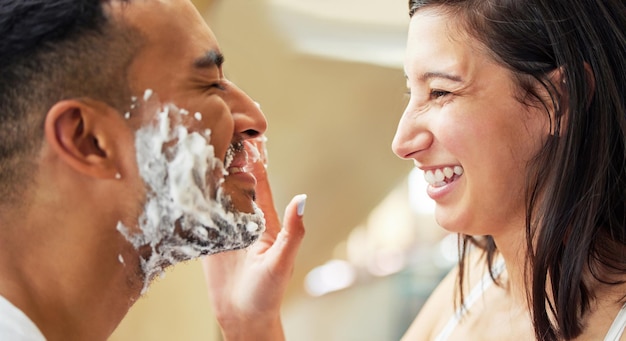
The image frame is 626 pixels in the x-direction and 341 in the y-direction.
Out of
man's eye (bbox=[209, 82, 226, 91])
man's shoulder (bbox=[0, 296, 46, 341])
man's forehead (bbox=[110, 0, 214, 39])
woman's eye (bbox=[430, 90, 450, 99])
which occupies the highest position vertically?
man's forehead (bbox=[110, 0, 214, 39])

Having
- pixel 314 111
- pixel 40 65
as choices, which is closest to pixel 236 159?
pixel 40 65

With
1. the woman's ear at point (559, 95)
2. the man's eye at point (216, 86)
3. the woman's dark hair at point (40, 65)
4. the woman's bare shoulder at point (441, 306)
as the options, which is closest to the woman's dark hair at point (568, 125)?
the woman's ear at point (559, 95)

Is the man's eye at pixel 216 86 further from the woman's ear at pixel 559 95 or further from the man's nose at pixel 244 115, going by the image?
the woman's ear at pixel 559 95

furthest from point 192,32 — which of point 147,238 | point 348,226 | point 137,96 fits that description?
point 348,226

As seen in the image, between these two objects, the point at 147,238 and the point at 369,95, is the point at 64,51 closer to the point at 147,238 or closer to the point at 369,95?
the point at 147,238

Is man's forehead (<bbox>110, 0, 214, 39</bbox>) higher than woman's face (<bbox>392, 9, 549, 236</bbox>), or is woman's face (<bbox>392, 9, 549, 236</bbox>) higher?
man's forehead (<bbox>110, 0, 214, 39</bbox>)

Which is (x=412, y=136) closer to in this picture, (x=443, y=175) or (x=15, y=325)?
(x=443, y=175)

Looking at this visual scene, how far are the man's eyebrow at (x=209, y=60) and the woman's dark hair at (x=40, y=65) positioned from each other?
4.1 inches

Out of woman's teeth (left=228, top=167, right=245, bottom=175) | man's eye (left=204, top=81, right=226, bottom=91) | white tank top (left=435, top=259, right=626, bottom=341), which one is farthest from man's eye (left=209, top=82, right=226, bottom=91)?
white tank top (left=435, top=259, right=626, bottom=341)

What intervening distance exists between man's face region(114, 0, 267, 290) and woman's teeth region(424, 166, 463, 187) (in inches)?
11.3

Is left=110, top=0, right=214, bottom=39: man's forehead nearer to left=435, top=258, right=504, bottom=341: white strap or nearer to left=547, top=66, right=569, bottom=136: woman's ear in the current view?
left=547, top=66, right=569, bottom=136: woman's ear

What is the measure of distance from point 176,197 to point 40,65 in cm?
20

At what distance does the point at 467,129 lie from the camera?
101cm

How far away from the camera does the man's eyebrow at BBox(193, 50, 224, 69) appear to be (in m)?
0.88
